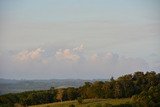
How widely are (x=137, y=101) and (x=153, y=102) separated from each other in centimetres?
411

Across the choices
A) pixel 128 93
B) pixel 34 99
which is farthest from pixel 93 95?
pixel 34 99

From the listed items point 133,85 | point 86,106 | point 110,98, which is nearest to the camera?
point 86,106

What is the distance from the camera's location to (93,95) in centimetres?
9400

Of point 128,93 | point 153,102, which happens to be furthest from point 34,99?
point 153,102

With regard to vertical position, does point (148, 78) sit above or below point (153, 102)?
above

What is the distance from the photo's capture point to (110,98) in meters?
91.9

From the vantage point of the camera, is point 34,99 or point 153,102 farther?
point 34,99

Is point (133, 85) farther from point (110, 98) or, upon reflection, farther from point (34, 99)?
point (34, 99)

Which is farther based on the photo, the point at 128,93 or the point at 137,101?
the point at 128,93

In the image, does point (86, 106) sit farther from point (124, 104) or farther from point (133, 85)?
point (133, 85)

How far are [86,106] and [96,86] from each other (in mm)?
18799

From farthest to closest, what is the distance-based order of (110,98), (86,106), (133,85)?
(133,85), (110,98), (86,106)

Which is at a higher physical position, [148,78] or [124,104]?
[148,78]

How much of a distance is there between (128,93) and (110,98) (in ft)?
18.5
